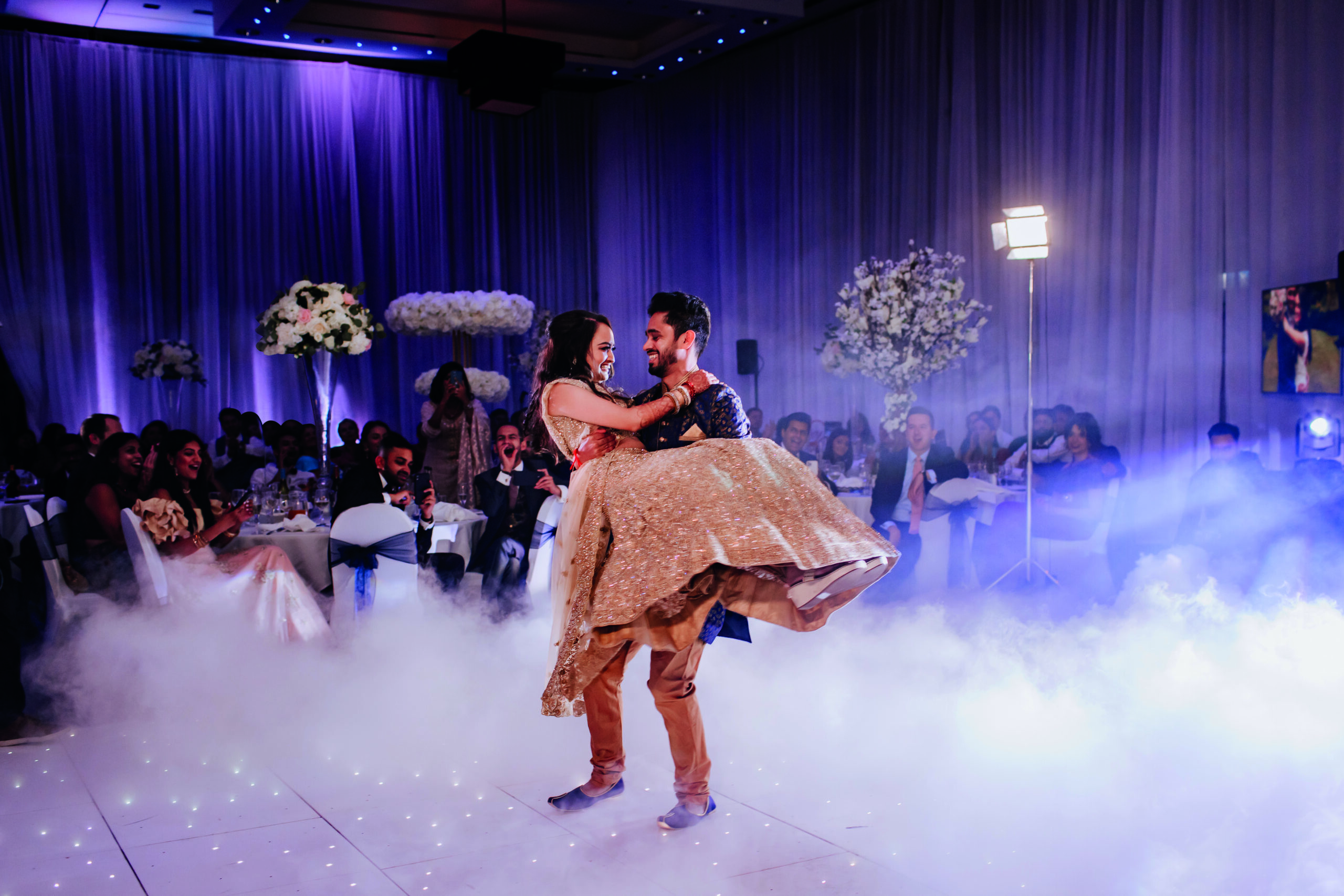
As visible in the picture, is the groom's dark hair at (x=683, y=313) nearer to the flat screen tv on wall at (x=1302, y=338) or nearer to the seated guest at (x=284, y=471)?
Answer: the seated guest at (x=284, y=471)

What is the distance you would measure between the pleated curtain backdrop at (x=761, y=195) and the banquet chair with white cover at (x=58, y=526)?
6601 mm

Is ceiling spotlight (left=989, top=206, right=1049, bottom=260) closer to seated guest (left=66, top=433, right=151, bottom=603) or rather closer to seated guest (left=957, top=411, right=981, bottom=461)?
seated guest (left=957, top=411, right=981, bottom=461)

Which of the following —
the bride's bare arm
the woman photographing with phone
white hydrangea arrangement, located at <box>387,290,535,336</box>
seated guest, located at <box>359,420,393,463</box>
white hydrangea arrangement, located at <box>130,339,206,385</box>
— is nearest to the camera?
the bride's bare arm

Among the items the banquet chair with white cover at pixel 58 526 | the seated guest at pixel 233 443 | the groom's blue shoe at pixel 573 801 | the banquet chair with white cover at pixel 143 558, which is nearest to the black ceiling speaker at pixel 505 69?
the seated guest at pixel 233 443

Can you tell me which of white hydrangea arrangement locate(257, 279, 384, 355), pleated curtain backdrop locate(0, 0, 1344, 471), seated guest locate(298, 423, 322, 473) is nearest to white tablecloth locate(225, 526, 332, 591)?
white hydrangea arrangement locate(257, 279, 384, 355)

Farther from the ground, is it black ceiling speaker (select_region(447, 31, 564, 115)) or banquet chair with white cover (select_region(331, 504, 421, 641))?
black ceiling speaker (select_region(447, 31, 564, 115))

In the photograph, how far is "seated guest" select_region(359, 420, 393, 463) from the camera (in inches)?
224

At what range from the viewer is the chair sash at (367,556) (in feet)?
16.0

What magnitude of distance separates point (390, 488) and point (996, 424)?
4.32m

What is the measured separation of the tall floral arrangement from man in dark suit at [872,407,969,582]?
20.2 ft

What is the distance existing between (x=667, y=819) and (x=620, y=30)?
946cm

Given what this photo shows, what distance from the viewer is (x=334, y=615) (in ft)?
16.3

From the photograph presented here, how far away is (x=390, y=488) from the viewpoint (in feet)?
17.4

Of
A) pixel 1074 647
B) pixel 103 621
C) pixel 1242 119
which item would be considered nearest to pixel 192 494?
pixel 103 621
